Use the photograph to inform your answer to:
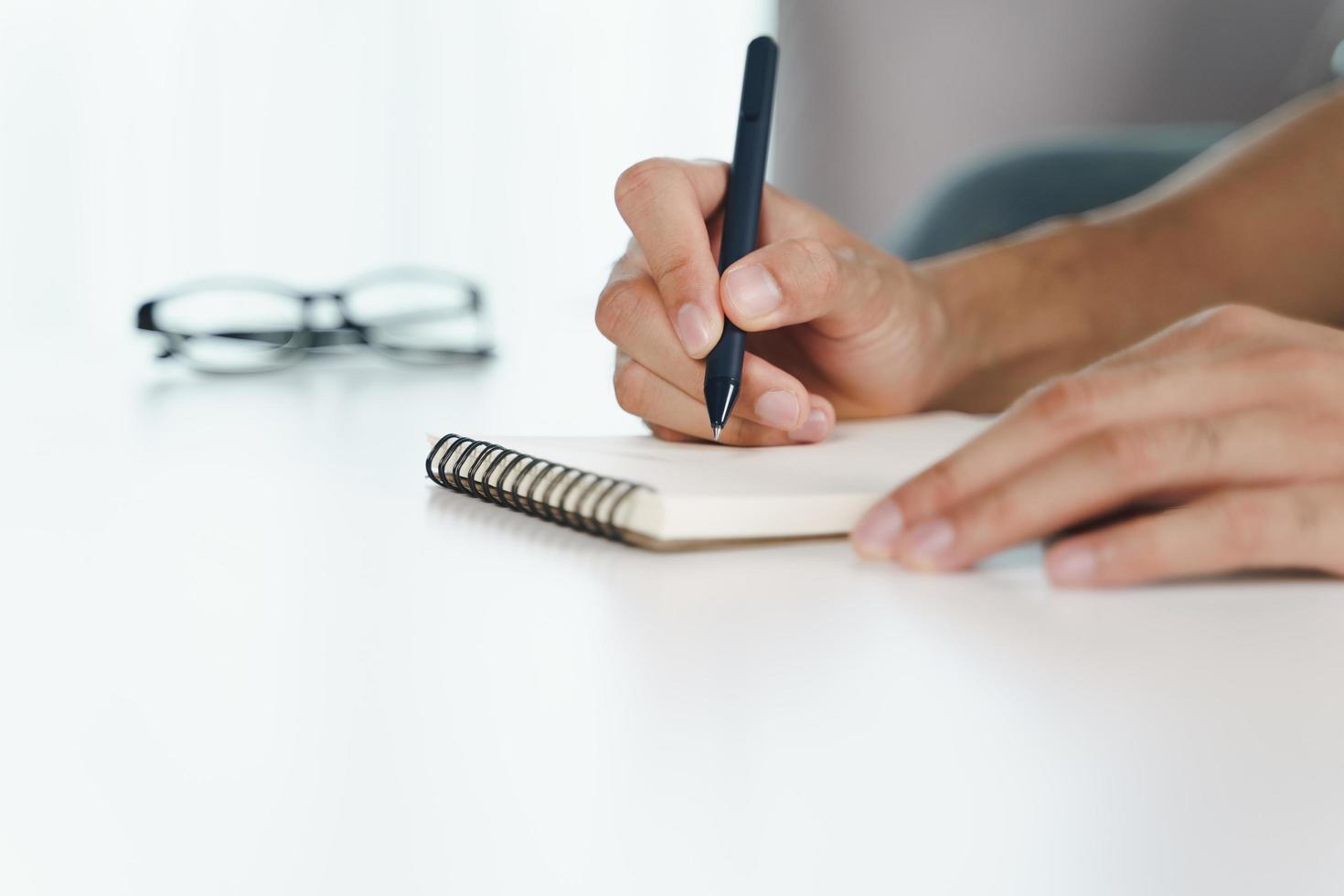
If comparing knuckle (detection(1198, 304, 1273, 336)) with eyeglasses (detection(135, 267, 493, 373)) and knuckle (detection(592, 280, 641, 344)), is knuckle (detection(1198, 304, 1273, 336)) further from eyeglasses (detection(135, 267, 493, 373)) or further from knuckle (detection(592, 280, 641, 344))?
eyeglasses (detection(135, 267, 493, 373))

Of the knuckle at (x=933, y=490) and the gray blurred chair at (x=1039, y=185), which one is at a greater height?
the gray blurred chair at (x=1039, y=185)

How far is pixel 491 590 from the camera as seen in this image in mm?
479

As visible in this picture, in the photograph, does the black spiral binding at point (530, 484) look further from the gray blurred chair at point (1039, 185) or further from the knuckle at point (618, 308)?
the gray blurred chair at point (1039, 185)

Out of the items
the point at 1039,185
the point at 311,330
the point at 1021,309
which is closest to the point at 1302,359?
the point at 1021,309

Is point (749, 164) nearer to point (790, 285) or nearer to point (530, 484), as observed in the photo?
point (790, 285)

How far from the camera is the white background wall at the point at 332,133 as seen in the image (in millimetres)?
3664

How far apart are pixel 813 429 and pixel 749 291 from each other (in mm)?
90

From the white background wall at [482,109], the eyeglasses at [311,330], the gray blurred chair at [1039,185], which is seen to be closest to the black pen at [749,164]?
the eyeglasses at [311,330]

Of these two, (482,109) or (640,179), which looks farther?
(482,109)

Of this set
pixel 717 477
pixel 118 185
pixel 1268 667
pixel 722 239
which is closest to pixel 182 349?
pixel 722 239

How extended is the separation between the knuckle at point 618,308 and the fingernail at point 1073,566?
34 cm

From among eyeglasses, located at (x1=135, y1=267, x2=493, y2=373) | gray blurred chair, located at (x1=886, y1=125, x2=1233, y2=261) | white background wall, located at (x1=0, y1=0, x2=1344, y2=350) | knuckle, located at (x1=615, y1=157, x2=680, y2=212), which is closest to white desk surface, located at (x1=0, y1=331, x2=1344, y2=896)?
knuckle, located at (x1=615, y1=157, x2=680, y2=212)

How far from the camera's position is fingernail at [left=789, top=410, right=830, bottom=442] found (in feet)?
2.35

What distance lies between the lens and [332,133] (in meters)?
3.96
